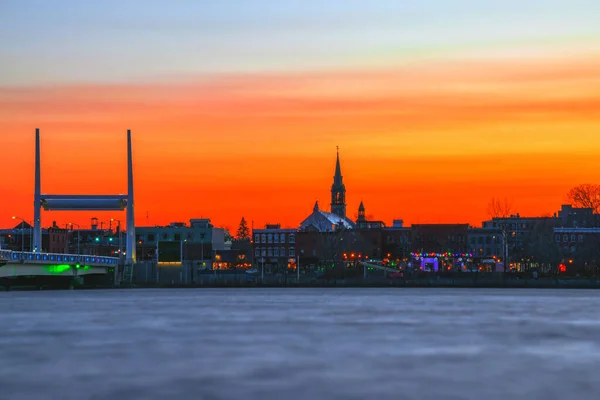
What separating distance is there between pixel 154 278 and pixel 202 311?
277 feet

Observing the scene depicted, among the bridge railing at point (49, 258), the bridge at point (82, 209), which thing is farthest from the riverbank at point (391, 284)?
the bridge railing at point (49, 258)

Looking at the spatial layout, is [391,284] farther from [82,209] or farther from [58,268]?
[58,268]

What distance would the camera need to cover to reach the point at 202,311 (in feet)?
304

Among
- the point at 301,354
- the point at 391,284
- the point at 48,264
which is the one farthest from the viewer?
the point at 391,284

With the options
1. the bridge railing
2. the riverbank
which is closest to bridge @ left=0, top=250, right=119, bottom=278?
the bridge railing

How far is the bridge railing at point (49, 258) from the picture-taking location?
12691 cm

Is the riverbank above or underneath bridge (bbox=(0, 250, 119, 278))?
underneath

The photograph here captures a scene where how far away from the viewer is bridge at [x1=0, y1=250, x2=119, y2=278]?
129 metres

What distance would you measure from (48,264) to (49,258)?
187cm

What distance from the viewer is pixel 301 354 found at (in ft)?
170

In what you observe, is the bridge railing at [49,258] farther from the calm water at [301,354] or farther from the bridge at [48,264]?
the calm water at [301,354]

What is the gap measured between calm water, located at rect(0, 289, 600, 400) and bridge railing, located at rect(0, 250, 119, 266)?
37146 millimetres

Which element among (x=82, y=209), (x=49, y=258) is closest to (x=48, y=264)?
(x=49, y=258)

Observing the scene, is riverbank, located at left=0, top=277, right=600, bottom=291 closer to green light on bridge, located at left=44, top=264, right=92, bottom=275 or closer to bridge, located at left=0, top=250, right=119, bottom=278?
bridge, located at left=0, top=250, right=119, bottom=278
